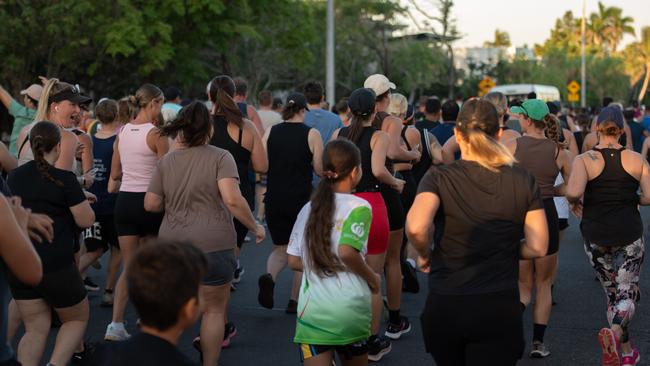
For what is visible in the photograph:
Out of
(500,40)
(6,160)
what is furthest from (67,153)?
(500,40)

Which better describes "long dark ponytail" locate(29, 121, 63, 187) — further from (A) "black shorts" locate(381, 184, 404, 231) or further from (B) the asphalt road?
(A) "black shorts" locate(381, 184, 404, 231)

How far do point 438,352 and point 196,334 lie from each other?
12.9ft

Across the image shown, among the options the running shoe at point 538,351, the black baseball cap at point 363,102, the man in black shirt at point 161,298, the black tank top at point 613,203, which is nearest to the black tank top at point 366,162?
the black baseball cap at point 363,102

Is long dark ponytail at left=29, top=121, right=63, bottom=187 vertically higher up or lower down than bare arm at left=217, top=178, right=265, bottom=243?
higher up

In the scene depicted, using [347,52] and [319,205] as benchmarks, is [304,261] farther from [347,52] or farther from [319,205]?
[347,52]

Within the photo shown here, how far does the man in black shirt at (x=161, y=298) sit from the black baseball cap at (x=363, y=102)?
13.8 feet

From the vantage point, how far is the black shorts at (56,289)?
18.7ft

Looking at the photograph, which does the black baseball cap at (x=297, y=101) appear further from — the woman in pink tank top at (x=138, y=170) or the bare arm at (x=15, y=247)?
the bare arm at (x=15, y=247)

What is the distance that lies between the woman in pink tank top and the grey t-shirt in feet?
4.71

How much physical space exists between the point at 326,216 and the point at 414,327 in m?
3.57

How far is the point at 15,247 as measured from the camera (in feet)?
10.9

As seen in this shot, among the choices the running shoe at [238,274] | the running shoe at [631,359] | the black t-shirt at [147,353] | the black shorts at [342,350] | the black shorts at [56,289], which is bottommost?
the running shoe at [238,274]

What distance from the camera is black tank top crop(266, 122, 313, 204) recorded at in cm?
838

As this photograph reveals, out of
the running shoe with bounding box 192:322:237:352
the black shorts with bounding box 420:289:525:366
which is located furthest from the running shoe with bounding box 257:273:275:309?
the black shorts with bounding box 420:289:525:366
